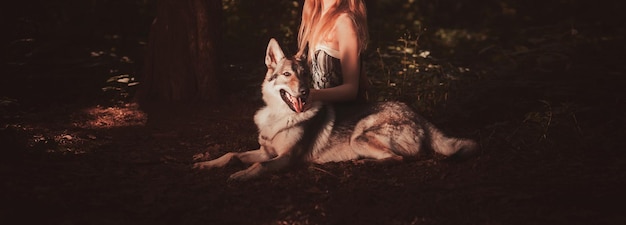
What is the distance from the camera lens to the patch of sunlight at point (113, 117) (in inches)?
309

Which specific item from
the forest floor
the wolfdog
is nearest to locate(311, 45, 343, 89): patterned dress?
the wolfdog

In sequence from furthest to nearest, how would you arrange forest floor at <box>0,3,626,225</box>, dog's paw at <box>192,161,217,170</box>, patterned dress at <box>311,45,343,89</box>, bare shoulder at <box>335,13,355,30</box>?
patterned dress at <box>311,45,343,89</box> → bare shoulder at <box>335,13,355,30</box> → dog's paw at <box>192,161,217,170</box> → forest floor at <box>0,3,626,225</box>

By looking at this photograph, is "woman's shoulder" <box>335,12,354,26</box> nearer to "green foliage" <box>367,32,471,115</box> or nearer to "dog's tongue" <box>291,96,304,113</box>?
"dog's tongue" <box>291,96,304,113</box>

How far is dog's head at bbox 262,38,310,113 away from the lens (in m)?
5.65

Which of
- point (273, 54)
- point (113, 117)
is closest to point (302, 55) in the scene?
point (273, 54)

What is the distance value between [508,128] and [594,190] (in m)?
2.23

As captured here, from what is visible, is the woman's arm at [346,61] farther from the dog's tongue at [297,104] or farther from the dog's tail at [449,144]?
the dog's tail at [449,144]

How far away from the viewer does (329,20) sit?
632cm

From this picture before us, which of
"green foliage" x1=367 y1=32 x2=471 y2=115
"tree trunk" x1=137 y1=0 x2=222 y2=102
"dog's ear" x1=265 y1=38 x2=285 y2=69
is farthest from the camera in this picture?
"green foliage" x1=367 y1=32 x2=471 y2=115

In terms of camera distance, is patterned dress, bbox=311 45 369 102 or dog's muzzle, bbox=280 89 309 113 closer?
dog's muzzle, bbox=280 89 309 113

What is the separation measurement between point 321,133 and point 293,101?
575 mm

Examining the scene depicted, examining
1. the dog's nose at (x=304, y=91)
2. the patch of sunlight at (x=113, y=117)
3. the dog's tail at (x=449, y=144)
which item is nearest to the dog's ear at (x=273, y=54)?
the dog's nose at (x=304, y=91)

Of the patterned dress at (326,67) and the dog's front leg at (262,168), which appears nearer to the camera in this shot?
the dog's front leg at (262,168)

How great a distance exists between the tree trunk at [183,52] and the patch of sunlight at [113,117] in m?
0.36
